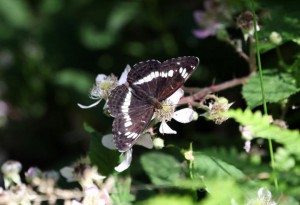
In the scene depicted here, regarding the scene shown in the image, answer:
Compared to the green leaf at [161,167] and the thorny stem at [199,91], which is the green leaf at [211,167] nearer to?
the thorny stem at [199,91]

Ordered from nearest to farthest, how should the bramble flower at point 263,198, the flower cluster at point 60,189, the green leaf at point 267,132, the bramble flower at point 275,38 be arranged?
the green leaf at point 267,132 → the bramble flower at point 263,198 → the flower cluster at point 60,189 → the bramble flower at point 275,38

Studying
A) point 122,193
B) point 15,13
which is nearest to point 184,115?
point 122,193

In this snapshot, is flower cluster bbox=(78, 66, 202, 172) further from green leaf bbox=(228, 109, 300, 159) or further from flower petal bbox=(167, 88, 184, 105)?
green leaf bbox=(228, 109, 300, 159)

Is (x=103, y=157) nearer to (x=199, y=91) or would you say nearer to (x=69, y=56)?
(x=199, y=91)

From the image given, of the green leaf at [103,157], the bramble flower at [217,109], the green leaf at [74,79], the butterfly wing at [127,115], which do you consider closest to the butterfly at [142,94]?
the butterfly wing at [127,115]

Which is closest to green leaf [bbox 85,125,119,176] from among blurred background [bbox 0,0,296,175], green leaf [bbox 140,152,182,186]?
green leaf [bbox 140,152,182,186]

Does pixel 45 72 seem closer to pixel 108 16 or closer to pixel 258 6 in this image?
pixel 108 16
